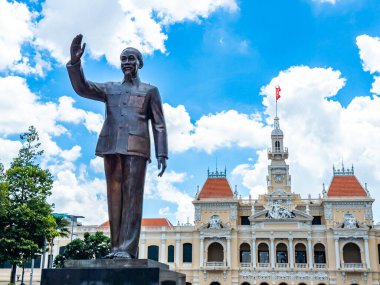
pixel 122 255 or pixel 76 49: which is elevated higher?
pixel 76 49

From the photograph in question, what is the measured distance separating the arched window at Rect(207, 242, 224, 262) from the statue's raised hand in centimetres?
3734

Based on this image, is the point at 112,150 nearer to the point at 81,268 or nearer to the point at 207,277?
the point at 81,268

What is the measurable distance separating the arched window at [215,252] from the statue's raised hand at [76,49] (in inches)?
1470

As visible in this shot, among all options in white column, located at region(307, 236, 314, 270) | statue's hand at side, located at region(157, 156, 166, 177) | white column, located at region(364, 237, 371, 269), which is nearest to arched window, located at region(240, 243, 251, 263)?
white column, located at region(307, 236, 314, 270)

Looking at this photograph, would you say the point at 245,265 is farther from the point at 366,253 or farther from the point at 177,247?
the point at 366,253

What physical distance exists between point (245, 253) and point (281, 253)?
3340 millimetres

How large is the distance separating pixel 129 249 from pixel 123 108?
190cm

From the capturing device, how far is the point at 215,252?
137 feet

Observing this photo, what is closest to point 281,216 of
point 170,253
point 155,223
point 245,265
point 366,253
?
point 245,265

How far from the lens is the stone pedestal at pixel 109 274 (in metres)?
4.90

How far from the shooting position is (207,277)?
4016 cm

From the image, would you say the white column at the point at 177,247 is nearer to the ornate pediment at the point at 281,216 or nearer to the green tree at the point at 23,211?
the ornate pediment at the point at 281,216

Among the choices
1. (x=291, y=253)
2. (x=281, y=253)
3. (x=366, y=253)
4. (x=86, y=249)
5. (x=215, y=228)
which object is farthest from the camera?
(x=215, y=228)

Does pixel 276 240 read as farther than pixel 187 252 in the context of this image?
No
